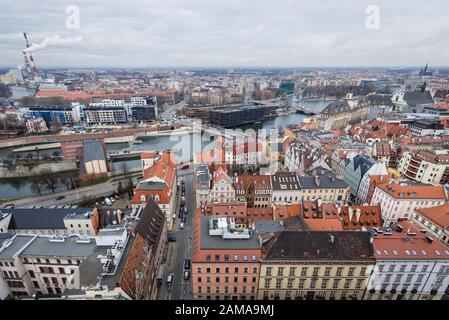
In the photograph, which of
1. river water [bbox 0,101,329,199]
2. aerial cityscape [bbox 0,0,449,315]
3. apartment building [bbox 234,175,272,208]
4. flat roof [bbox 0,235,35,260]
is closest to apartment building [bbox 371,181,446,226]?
aerial cityscape [bbox 0,0,449,315]

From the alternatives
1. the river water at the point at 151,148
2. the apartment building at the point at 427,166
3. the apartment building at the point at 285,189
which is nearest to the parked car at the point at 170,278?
the apartment building at the point at 285,189

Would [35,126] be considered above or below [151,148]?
above

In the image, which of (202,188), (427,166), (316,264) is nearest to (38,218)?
(202,188)

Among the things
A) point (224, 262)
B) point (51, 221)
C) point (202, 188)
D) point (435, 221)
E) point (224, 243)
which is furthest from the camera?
point (202, 188)

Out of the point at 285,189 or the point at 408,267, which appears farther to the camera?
the point at 285,189

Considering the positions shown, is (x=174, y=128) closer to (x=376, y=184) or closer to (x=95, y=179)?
(x=95, y=179)

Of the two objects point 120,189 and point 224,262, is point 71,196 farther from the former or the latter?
point 224,262
